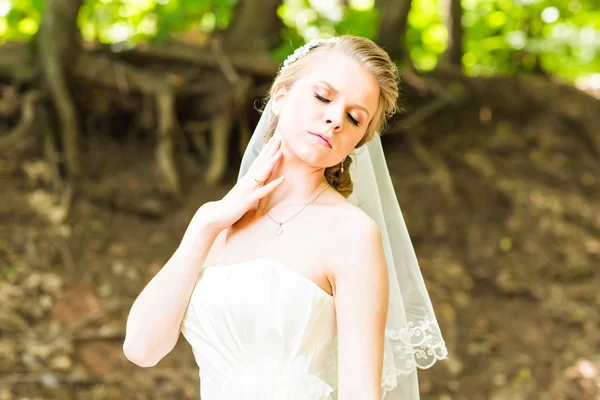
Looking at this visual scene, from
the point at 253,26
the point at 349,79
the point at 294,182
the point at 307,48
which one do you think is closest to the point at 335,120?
the point at 349,79

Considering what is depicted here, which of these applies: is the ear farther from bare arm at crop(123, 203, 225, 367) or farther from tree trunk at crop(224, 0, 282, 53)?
tree trunk at crop(224, 0, 282, 53)

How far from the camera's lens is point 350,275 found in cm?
189

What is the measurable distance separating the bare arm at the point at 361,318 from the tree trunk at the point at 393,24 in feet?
17.7

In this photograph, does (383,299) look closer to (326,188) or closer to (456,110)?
(326,188)

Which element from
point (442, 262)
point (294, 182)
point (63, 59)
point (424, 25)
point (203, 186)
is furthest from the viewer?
point (424, 25)

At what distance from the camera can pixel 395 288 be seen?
238cm

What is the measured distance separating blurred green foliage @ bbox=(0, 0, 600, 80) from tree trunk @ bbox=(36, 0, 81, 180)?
303mm

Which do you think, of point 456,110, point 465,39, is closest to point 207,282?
point 456,110

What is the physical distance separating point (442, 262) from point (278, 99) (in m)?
4.68

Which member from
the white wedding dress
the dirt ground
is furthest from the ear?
the dirt ground

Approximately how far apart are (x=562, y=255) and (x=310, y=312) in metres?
5.64

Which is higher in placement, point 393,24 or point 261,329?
point 393,24

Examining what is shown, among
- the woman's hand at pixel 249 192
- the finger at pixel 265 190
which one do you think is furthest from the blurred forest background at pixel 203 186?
the finger at pixel 265 190

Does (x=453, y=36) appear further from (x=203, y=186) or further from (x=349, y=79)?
(x=349, y=79)
